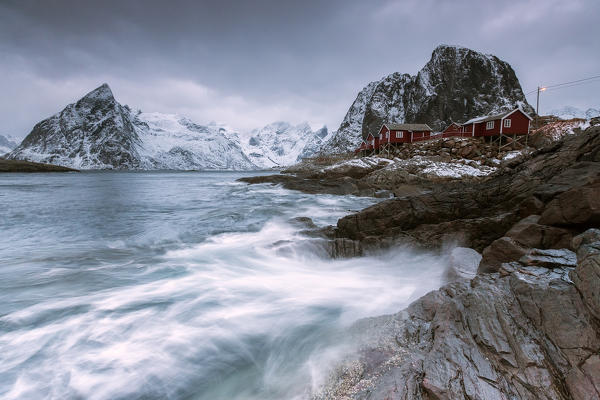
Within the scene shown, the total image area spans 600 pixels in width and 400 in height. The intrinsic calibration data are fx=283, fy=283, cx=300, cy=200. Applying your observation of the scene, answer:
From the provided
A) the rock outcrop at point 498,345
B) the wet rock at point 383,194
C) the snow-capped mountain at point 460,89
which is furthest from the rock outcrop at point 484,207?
the snow-capped mountain at point 460,89

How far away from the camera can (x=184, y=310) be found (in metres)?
5.08

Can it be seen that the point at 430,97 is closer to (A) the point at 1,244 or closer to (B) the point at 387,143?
(B) the point at 387,143

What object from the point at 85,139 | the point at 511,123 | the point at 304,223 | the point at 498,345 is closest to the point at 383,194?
the point at 304,223

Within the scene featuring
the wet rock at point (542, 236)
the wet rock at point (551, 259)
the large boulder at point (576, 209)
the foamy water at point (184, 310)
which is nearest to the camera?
the wet rock at point (551, 259)

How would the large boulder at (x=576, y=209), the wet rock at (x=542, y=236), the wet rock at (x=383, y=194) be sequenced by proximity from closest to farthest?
the large boulder at (x=576, y=209), the wet rock at (x=542, y=236), the wet rock at (x=383, y=194)

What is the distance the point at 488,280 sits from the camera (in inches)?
125

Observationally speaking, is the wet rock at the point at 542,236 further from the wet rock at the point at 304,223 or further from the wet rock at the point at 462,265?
the wet rock at the point at 304,223

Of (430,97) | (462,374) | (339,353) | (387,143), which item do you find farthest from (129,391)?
(430,97)

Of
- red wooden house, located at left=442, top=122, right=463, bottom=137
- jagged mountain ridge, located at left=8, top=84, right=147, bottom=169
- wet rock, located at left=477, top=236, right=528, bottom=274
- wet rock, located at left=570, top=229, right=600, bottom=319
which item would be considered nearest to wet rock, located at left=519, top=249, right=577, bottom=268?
wet rock, located at left=570, top=229, right=600, bottom=319

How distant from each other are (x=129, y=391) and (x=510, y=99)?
10074cm

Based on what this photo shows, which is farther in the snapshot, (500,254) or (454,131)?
(454,131)

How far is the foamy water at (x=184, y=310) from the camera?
3430 millimetres

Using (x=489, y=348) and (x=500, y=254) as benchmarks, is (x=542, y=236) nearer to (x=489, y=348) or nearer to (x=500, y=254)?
(x=500, y=254)

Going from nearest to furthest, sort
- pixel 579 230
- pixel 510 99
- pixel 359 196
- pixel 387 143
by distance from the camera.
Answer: pixel 579 230, pixel 359 196, pixel 387 143, pixel 510 99
